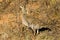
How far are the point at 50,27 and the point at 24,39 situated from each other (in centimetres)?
108

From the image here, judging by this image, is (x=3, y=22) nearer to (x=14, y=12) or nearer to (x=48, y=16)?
(x=14, y=12)

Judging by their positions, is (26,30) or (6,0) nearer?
(26,30)

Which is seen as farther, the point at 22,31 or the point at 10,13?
the point at 10,13

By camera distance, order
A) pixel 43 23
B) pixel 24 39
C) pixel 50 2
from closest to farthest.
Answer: pixel 24 39, pixel 43 23, pixel 50 2

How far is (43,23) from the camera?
847 centimetres

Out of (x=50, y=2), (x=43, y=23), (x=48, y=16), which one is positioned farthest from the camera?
(x=50, y=2)

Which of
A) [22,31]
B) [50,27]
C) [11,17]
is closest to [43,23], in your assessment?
[50,27]

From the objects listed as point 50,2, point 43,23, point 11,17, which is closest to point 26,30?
point 43,23

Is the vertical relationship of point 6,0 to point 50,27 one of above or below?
above

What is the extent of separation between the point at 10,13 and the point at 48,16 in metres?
1.61

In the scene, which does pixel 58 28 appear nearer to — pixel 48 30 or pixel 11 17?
pixel 48 30

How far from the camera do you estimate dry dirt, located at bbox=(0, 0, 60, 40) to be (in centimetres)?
798

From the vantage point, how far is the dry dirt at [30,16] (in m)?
7.98

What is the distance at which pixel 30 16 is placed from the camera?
8992 millimetres
